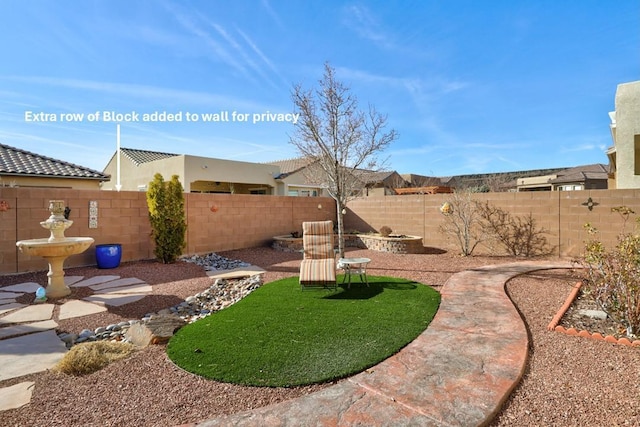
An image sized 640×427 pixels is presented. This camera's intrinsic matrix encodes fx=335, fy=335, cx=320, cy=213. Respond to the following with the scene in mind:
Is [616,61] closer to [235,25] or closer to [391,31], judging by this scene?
[391,31]

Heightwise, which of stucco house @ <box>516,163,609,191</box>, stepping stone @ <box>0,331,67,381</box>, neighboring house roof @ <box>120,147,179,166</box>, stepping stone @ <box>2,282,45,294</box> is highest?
neighboring house roof @ <box>120,147,179,166</box>

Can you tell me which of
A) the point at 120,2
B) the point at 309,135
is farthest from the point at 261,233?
the point at 120,2

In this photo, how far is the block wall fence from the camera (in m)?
8.34

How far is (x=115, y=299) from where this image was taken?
623 centimetres

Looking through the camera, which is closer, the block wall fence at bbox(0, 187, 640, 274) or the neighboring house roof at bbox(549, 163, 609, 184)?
the block wall fence at bbox(0, 187, 640, 274)

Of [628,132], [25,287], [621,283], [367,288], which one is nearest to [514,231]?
[628,132]

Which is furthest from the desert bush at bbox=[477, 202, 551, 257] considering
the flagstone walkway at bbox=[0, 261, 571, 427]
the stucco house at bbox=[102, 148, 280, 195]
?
the stucco house at bbox=[102, 148, 280, 195]

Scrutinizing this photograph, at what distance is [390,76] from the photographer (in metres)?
11.9

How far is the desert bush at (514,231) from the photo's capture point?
10.2 meters

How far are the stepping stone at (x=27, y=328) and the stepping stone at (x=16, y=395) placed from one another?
1768 millimetres

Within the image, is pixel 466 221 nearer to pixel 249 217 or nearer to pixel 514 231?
pixel 514 231

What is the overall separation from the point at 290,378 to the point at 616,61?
13107 millimetres

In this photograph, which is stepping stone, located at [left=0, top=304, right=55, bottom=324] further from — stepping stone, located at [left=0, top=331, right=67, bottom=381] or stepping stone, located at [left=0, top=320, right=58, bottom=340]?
stepping stone, located at [left=0, top=331, right=67, bottom=381]

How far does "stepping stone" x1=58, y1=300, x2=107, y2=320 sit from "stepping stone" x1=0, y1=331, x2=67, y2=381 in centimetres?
80
